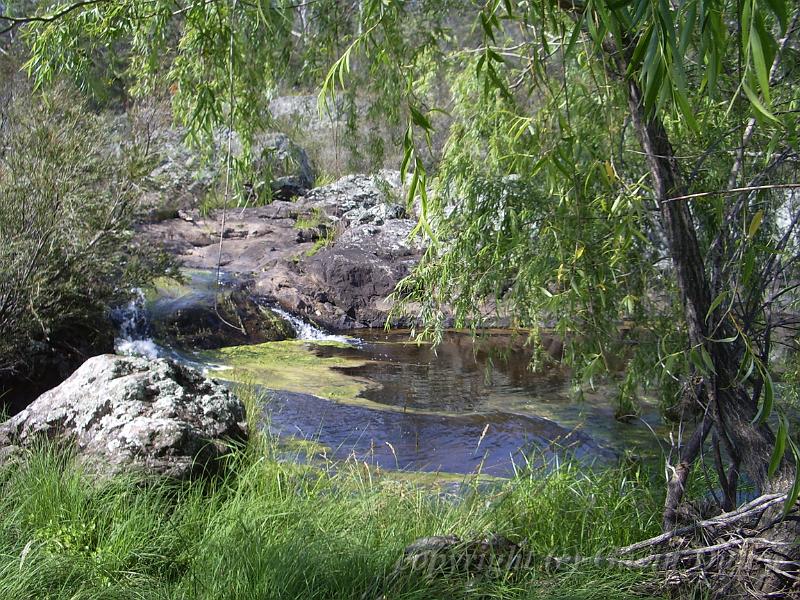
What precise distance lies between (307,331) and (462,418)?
4.62 meters

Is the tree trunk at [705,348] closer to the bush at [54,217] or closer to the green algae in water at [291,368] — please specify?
the green algae in water at [291,368]

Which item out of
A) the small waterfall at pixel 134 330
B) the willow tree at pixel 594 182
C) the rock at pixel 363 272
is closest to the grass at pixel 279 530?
the willow tree at pixel 594 182

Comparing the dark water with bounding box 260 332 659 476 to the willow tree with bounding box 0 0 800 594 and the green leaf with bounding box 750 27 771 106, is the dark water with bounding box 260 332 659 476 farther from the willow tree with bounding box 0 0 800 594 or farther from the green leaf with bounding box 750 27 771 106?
the green leaf with bounding box 750 27 771 106

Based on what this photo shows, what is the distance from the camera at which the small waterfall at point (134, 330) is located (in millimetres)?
9180

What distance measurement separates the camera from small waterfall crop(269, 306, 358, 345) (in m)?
10.9

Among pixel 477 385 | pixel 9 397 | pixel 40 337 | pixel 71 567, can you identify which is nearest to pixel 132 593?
pixel 71 567

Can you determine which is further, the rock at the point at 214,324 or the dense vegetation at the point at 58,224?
the rock at the point at 214,324

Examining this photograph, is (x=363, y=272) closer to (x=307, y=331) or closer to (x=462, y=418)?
(x=307, y=331)

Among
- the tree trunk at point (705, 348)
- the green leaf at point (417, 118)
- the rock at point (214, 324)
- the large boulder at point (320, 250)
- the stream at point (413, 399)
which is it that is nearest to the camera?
the green leaf at point (417, 118)

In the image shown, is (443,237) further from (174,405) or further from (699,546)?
(699,546)

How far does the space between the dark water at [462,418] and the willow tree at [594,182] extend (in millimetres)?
1040

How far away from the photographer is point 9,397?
22.1ft

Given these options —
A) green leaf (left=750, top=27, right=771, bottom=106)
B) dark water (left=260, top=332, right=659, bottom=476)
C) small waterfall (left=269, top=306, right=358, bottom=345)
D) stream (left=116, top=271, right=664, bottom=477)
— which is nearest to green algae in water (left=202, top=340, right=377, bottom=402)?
stream (left=116, top=271, right=664, bottom=477)

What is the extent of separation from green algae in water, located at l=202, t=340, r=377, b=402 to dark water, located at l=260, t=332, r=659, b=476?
0.76ft
